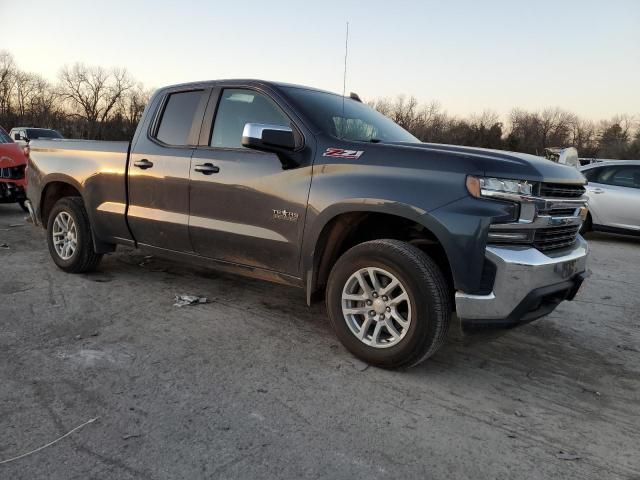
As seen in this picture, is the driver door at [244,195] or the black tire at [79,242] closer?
the driver door at [244,195]

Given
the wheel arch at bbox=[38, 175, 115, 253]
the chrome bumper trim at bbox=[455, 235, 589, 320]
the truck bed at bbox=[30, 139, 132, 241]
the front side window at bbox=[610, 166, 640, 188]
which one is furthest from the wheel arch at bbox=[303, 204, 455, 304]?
the front side window at bbox=[610, 166, 640, 188]

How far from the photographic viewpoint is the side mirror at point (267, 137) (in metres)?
3.55

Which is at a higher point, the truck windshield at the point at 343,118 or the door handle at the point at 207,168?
the truck windshield at the point at 343,118

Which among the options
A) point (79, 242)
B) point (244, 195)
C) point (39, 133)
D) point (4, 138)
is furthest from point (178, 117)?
point (39, 133)

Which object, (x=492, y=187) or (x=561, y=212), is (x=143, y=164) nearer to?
(x=492, y=187)

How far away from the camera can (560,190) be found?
339cm

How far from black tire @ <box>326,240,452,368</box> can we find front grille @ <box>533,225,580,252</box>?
0.63 meters

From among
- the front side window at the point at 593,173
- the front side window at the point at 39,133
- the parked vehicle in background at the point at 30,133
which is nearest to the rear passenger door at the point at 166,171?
the front side window at the point at 593,173

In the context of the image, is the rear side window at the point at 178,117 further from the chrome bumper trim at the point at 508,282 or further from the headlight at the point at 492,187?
the chrome bumper trim at the point at 508,282

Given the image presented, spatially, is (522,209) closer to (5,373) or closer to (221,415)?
(221,415)

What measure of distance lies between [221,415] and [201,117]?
8.65ft

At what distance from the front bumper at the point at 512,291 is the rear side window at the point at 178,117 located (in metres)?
2.72

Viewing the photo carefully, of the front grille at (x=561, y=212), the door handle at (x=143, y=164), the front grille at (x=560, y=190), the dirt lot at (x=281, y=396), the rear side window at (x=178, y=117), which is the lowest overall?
the dirt lot at (x=281, y=396)

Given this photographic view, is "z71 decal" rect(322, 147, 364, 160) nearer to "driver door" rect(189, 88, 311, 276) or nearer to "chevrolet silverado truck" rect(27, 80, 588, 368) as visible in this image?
"chevrolet silverado truck" rect(27, 80, 588, 368)
